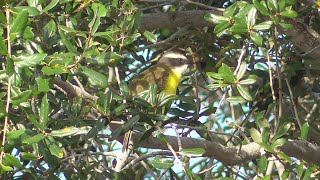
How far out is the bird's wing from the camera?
3.72 m

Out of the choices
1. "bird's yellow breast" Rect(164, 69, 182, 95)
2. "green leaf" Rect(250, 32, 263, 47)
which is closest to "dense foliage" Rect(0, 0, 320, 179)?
"green leaf" Rect(250, 32, 263, 47)

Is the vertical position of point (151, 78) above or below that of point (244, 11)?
below

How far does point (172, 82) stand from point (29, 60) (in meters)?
1.67

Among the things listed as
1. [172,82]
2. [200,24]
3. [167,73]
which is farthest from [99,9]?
[167,73]

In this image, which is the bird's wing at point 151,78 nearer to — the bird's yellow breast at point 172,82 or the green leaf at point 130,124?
the bird's yellow breast at point 172,82

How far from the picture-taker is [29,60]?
2258 millimetres

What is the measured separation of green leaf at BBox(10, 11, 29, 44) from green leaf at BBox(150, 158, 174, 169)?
0.63m

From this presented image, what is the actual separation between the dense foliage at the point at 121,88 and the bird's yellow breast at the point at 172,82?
0.21 m

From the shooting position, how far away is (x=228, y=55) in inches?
147

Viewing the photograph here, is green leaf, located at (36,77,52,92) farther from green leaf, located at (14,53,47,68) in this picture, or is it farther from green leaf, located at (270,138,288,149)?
green leaf, located at (270,138,288,149)

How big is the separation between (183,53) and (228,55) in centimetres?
27

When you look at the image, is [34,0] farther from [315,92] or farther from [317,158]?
[315,92]

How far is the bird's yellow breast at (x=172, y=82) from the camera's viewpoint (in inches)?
151

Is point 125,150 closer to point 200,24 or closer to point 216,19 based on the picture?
point 216,19
